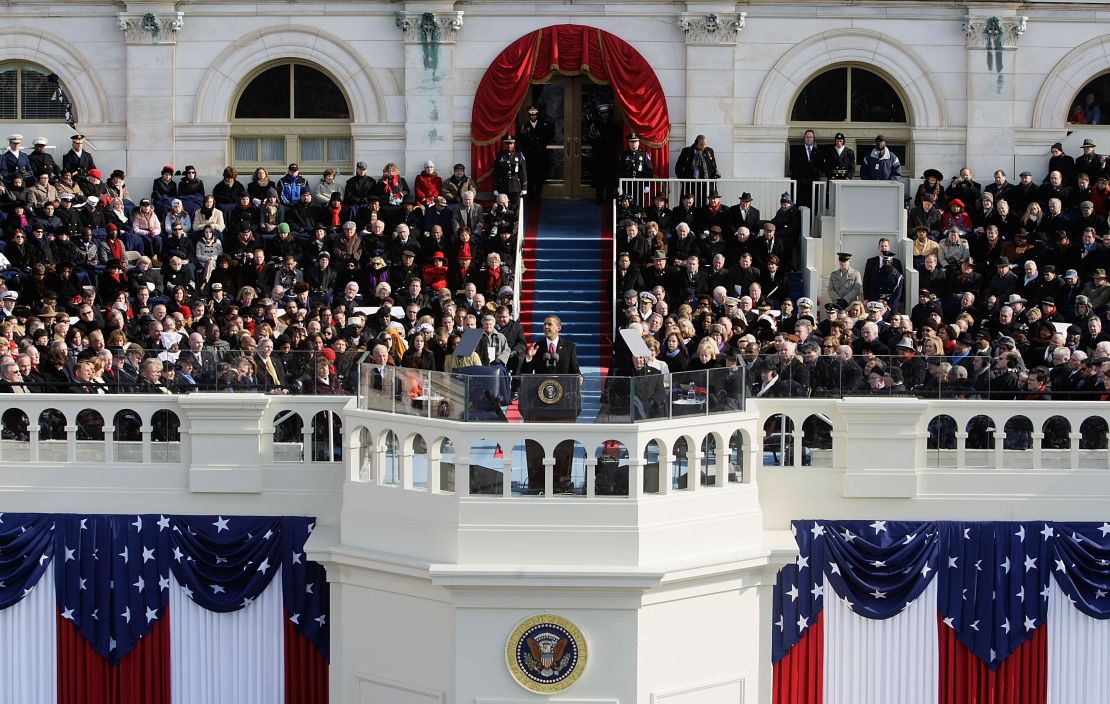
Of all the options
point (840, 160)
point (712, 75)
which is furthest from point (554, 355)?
point (712, 75)

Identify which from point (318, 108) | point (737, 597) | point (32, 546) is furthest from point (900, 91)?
point (32, 546)

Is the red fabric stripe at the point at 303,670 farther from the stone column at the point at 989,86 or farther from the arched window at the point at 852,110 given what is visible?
the stone column at the point at 989,86

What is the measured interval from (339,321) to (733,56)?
1003cm

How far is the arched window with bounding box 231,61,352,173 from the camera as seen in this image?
3512 centimetres

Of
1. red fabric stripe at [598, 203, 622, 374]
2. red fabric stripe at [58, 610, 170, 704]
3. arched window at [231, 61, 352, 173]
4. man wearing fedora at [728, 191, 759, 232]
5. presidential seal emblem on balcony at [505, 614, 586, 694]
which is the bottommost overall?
red fabric stripe at [58, 610, 170, 704]

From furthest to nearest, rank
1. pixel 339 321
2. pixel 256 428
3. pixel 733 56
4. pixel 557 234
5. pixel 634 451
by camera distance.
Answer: pixel 733 56
pixel 557 234
pixel 339 321
pixel 256 428
pixel 634 451

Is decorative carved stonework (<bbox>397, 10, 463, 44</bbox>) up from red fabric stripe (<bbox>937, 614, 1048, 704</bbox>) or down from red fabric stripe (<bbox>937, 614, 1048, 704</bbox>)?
up

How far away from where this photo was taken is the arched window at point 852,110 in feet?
115

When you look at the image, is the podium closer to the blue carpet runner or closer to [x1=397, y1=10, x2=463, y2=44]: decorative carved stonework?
the blue carpet runner

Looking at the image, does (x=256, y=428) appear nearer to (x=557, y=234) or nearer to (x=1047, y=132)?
(x=557, y=234)

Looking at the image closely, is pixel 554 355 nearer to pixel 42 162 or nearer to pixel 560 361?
pixel 560 361

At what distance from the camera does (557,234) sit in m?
32.5

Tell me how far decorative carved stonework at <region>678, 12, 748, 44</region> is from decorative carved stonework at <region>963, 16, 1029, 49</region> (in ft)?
11.9

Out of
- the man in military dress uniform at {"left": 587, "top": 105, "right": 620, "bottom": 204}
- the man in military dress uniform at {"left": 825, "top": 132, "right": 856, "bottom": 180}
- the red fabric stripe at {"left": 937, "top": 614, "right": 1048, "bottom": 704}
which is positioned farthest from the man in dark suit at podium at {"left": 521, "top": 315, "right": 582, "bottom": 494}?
the man in military dress uniform at {"left": 587, "top": 105, "right": 620, "bottom": 204}
